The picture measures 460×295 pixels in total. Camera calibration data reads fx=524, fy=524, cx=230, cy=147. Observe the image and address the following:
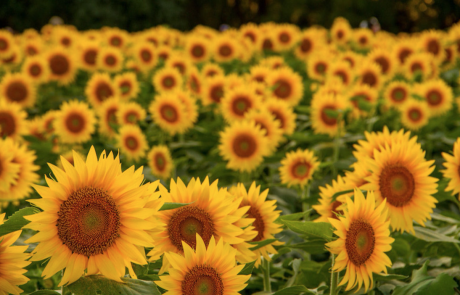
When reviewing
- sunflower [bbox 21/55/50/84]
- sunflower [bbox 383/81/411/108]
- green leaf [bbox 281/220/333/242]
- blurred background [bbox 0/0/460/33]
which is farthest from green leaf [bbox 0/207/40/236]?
blurred background [bbox 0/0/460/33]

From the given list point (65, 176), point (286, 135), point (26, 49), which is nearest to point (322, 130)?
point (286, 135)

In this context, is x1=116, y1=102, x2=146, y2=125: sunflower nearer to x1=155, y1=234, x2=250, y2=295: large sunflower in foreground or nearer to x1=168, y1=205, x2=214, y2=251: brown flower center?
x1=168, y1=205, x2=214, y2=251: brown flower center

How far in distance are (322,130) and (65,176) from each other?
110 inches

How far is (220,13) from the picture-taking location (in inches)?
703

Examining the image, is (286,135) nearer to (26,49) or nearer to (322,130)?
(322,130)

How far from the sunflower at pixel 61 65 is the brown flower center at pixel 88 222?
4.21 metres

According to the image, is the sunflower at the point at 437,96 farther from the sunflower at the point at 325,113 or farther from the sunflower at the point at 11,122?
the sunflower at the point at 11,122

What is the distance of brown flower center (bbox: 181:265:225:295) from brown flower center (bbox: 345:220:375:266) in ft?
1.49

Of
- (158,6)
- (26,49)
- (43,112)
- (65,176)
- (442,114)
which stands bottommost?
(65,176)

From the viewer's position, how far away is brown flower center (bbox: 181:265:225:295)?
5.09 feet

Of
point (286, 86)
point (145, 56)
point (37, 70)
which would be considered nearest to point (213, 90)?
point (286, 86)

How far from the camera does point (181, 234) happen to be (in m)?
1.71

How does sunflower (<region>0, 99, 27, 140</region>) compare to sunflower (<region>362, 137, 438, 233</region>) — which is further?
sunflower (<region>0, 99, 27, 140</region>)

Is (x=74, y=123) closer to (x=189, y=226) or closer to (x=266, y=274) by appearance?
(x=266, y=274)
